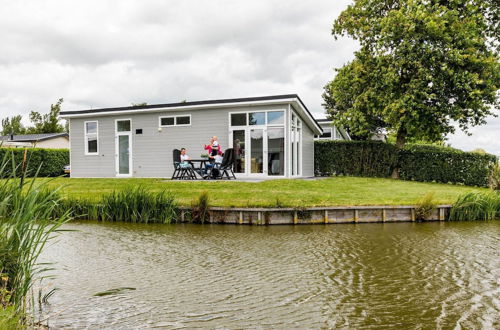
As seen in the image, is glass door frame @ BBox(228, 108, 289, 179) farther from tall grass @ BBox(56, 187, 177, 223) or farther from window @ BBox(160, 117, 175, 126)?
tall grass @ BBox(56, 187, 177, 223)

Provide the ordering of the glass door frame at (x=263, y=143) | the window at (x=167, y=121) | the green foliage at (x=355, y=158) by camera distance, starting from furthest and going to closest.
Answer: the green foliage at (x=355, y=158)
the window at (x=167, y=121)
the glass door frame at (x=263, y=143)

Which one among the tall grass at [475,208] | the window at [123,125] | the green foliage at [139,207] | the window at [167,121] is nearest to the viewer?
the green foliage at [139,207]

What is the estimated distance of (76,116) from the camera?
17.4 m

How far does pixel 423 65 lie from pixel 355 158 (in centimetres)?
473

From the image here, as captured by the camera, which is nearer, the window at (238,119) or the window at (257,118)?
the window at (257,118)

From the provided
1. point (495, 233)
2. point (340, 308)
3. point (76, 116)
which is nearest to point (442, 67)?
point (495, 233)

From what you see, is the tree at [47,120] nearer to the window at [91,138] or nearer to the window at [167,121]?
the window at [91,138]

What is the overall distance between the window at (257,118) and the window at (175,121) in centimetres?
263

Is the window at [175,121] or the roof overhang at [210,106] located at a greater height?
the roof overhang at [210,106]

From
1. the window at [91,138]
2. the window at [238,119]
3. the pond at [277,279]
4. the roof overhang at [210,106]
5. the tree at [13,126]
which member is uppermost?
the tree at [13,126]

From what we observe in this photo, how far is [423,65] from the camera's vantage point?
625 inches

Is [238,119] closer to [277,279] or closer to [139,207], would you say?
[139,207]

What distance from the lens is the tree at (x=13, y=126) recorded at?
4438cm

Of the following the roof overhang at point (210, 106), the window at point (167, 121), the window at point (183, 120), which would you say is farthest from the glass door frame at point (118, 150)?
the window at point (183, 120)
